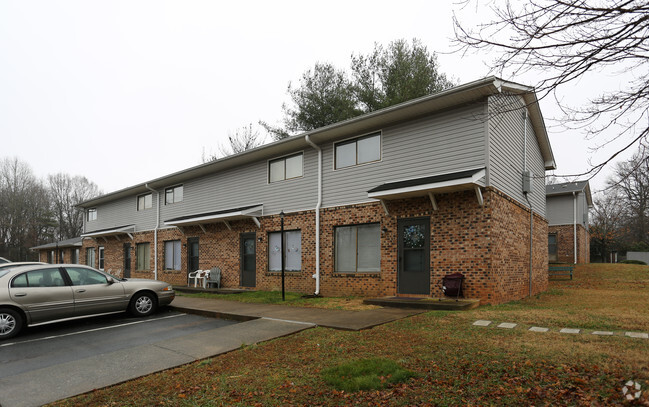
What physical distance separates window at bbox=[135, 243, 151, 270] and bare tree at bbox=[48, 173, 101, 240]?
120 feet

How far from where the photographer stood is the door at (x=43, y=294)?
27.9 feet

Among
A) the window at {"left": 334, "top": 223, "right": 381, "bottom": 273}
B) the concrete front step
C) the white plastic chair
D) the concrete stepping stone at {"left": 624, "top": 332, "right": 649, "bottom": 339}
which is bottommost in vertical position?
the white plastic chair

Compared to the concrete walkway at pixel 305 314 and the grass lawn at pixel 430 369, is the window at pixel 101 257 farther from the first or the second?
the grass lawn at pixel 430 369

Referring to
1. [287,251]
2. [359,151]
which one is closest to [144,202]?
[287,251]

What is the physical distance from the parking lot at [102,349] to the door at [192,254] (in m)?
8.21

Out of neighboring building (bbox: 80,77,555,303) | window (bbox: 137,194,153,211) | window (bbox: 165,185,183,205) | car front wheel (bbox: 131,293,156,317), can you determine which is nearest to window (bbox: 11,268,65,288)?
car front wheel (bbox: 131,293,156,317)

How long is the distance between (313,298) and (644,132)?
31.8 ft

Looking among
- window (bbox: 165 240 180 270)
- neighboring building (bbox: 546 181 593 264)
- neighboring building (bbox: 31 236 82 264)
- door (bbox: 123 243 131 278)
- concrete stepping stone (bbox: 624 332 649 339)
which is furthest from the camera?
neighboring building (bbox: 31 236 82 264)

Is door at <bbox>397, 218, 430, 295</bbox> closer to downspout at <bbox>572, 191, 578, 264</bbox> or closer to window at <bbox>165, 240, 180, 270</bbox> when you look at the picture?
window at <bbox>165, 240, 180, 270</bbox>

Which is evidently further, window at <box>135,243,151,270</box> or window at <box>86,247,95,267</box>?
window at <box>86,247,95,267</box>

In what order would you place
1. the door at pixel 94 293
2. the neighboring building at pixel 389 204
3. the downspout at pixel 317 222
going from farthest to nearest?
the downspout at pixel 317 222 → the neighboring building at pixel 389 204 → the door at pixel 94 293

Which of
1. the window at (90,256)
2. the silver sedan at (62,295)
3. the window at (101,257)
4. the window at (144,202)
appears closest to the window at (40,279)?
the silver sedan at (62,295)

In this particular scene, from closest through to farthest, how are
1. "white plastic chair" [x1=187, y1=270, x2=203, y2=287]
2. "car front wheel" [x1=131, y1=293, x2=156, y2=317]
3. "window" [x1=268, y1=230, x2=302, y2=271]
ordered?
"car front wheel" [x1=131, y1=293, x2=156, y2=317], "window" [x1=268, y1=230, x2=302, y2=271], "white plastic chair" [x1=187, y1=270, x2=203, y2=287]

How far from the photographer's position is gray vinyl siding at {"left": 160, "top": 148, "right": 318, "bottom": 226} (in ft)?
46.4
